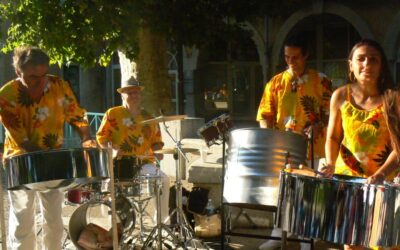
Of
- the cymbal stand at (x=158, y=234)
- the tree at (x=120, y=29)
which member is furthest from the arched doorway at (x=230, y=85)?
the cymbal stand at (x=158, y=234)

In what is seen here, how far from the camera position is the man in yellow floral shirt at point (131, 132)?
376 cm

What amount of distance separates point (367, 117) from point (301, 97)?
945 millimetres

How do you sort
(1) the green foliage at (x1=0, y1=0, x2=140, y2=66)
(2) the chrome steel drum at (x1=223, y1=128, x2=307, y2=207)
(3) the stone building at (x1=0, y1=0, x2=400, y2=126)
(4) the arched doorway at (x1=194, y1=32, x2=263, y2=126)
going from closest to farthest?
1. (2) the chrome steel drum at (x1=223, y1=128, x2=307, y2=207)
2. (1) the green foliage at (x1=0, y1=0, x2=140, y2=66)
3. (3) the stone building at (x1=0, y1=0, x2=400, y2=126)
4. (4) the arched doorway at (x1=194, y1=32, x2=263, y2=126)

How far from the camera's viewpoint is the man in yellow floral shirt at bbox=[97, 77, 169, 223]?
3.76 metres

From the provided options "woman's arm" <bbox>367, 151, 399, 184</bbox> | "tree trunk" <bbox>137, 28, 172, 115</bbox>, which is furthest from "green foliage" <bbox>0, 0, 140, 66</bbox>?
"woman's arm" <bbox>367, 151, 399, 184</bbox>

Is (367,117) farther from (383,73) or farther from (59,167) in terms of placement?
(59,167)

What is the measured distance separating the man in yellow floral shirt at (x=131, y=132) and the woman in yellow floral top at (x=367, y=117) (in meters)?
1.60

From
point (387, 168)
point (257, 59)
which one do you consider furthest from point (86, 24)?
point (257, 59)

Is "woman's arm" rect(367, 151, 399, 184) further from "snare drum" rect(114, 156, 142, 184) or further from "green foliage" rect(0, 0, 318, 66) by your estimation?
"green foliage" rect(0, 0, 318, 66)

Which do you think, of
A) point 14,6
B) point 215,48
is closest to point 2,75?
point 215,48

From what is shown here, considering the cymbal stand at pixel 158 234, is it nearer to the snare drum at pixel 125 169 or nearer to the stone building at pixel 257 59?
the snare drum at pixel 125 169

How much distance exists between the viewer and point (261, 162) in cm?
283

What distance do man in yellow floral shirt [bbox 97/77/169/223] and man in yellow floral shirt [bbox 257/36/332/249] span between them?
0.87 metres

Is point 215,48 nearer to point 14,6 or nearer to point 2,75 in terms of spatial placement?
point 14,6
